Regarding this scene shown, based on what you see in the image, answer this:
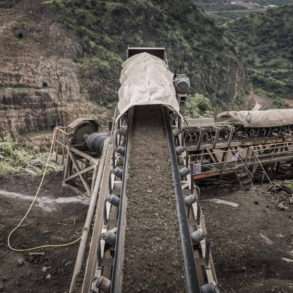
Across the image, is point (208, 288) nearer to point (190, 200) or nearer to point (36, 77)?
point (190, 200)

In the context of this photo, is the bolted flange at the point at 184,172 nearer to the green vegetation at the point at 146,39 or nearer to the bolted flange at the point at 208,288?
the bolted flange at the point at 208,288

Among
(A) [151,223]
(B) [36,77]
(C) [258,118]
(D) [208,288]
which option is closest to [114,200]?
(A) [151,223]

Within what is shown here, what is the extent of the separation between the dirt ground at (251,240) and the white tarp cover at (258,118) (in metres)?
2.86

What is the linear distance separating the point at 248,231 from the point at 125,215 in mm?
7424

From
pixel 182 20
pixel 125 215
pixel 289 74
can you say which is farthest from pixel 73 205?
pixel 289 74

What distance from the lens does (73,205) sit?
12781 mm

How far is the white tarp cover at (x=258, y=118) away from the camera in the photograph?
1449 centimetres

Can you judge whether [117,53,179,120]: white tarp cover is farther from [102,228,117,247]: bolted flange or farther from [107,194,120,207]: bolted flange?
[102,228,117,247]: bolted flange

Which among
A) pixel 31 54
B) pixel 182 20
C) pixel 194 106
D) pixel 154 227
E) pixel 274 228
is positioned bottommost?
pixel 274 228

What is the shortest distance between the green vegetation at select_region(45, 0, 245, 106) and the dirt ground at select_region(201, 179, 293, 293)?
49.1 ft

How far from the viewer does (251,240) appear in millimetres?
10500

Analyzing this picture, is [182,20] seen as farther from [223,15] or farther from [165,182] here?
[223,15]

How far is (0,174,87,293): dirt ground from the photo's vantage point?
8078 millimetres

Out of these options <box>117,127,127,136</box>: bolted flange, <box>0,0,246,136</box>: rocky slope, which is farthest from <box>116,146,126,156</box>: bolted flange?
<box>0,0,246,136</box>: rocky slope
